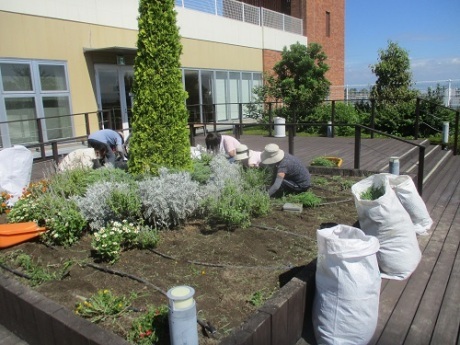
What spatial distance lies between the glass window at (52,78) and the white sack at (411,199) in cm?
872

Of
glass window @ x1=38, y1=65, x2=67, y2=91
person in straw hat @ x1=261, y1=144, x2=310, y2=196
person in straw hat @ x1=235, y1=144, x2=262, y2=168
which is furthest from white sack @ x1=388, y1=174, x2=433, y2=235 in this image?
glass window @ x1=38, y1=65, x2=67, y2=91

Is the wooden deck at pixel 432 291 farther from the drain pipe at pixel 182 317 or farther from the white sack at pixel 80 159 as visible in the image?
the white sack at pixel 80 159

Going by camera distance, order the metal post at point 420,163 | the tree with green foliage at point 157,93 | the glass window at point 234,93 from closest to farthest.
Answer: the tree with green foliage at point 157,93 → the metal post at point 420,163 → the glass window at point 234,93

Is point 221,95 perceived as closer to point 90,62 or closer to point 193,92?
point 193,92

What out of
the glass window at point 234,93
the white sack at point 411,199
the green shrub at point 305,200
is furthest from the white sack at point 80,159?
the glass window at point 234,93

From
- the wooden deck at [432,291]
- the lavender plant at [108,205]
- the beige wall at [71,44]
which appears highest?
the beige wall at [71,44]

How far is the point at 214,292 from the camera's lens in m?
2.77

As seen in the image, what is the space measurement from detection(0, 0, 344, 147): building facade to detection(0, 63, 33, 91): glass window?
2cm

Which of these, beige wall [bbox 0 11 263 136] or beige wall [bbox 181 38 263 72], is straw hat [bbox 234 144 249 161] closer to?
beige wall [bbox 0 11 263 136]

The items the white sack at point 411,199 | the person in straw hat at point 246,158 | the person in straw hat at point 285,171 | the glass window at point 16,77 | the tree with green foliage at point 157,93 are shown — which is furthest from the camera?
the glass window at point 16,77

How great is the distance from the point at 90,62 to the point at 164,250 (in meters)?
8.75

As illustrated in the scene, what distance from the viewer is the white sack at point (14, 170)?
16.6 ft

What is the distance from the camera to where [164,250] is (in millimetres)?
3414

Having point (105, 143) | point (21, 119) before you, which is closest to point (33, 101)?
point (21, 119)
